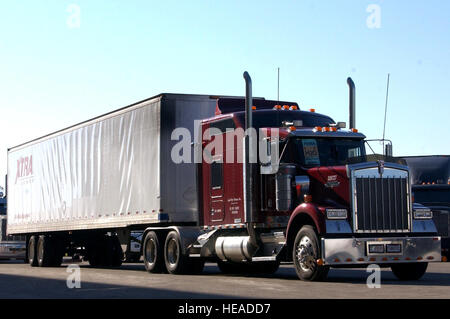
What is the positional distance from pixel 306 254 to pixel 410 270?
2.55m

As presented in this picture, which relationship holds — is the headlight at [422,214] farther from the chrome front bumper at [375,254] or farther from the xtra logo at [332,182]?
the xtra logo at [332,182]

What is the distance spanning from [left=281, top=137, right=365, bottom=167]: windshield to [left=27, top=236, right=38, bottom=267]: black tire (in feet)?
51.2

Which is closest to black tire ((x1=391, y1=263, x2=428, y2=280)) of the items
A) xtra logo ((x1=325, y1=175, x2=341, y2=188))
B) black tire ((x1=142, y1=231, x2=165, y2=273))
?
xtra logo ((x1=325, y1=175, x2=341, y2=188))

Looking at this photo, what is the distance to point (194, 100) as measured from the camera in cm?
2209

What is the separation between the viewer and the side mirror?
18125 millimetres

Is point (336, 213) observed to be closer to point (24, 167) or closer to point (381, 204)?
point (381, 204)

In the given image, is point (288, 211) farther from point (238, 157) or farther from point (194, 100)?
point (194, 100)

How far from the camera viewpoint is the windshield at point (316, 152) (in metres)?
18.0

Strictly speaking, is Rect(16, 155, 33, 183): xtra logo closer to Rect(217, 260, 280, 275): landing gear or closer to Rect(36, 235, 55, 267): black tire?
Rect(36, 235, 55, 267): black tire

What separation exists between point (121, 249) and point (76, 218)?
7.61ft

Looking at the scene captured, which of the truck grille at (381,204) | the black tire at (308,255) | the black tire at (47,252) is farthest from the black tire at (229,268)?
the black tire at (47,252)

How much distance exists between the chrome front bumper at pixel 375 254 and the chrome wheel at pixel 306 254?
1.50 ft

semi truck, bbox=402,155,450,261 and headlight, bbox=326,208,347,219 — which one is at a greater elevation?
semi truck, bbox=402,155,450,261

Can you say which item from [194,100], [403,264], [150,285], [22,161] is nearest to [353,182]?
[403,264]
